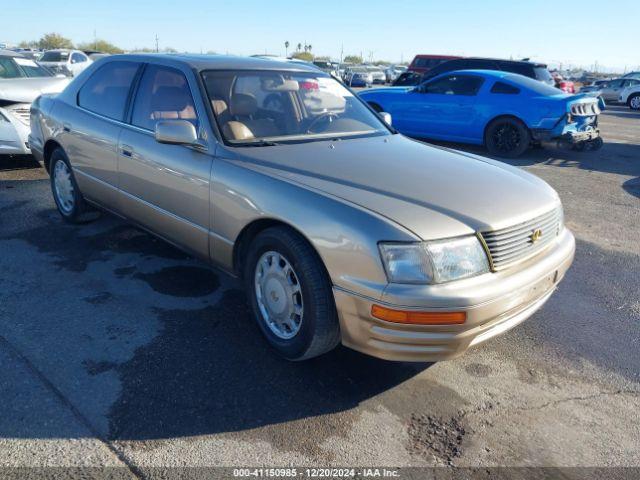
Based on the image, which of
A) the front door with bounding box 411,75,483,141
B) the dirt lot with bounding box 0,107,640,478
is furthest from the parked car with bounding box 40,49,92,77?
the dirt lot with bounding box 0,107,640,478

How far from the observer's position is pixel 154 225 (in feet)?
12.8

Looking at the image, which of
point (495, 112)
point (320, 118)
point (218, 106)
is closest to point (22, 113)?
point (218, 106)

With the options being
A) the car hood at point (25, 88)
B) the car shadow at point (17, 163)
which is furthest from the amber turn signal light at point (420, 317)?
the car shadow at point (17, 163)

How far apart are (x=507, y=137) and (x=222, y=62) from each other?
7037 mm

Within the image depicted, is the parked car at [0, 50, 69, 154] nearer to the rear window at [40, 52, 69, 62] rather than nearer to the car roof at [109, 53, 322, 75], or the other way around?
the car roof at [109, 53, 322, 75]

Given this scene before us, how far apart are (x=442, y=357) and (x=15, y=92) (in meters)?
7.05

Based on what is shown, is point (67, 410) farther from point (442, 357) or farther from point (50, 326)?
point (442, 357)

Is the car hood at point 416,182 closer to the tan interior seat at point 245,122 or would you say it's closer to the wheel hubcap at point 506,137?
the tan interior seat at point 245,122

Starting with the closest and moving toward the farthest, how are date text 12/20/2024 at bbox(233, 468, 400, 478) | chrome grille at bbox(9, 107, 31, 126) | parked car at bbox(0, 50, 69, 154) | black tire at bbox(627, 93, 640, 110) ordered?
date text 12/20/2024 at bbox(233, 468, 400, 478), parked car at bbox(0, 50, 69, 154), chrome grille at bbox(9, 107, 31, 126), black tire at bbox(627, 93, 640, 110)

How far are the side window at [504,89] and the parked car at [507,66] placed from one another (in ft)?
10.8

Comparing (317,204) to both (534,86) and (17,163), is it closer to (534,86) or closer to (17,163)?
(17,163)

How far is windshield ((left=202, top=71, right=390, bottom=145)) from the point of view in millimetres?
3527

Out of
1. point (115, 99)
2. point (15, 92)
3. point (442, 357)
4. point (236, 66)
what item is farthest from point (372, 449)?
point (15, 92)

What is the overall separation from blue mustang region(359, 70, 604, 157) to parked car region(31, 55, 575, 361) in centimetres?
593
